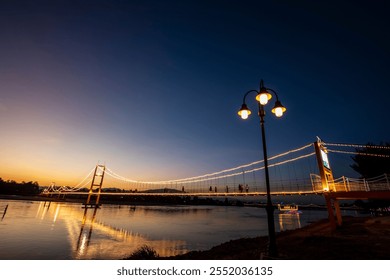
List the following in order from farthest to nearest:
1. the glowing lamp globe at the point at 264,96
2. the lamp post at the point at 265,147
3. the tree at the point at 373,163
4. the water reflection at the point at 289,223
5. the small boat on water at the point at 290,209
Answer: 1. the small boat on water at the point at 290,209
2. the water reflection at the point at 289,223
3. the tree at the point at 373,163
4. the glowing lamp globe at the point at 264,96
5. the lamp post at the point at 265,147

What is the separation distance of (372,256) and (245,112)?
588 cm

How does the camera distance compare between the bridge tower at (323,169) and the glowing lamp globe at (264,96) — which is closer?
the glowing lamp globe at (264,96)

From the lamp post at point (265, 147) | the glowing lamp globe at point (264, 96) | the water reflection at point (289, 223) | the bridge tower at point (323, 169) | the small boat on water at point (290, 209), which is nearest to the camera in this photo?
the lamp post at point (265, 147)

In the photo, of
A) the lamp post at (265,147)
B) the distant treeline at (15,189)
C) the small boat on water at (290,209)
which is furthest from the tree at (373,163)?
the distant treeline at (15,189)

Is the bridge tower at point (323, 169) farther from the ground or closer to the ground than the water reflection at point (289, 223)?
farther from the ground

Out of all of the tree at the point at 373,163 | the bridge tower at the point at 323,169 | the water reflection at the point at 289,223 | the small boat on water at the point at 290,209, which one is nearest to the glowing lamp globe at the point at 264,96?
the bridge tower at the point at 323,169

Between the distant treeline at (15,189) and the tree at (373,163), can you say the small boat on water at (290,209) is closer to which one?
the tree at (373,163)

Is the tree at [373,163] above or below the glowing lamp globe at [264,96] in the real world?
above

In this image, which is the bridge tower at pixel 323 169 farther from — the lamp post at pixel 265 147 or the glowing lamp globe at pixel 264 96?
the glowing lamp globe at pixel 264 96

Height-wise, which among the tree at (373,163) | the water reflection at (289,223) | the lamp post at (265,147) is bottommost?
the water reflection at (289,223)

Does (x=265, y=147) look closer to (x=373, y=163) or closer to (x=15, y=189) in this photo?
(x=373, y=163)

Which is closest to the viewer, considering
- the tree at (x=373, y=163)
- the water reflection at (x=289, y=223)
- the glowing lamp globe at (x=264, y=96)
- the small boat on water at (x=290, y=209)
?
the glowing lamp globe at (x=264, y=96)

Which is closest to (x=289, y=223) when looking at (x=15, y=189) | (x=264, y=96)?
(x=264, y=96)
